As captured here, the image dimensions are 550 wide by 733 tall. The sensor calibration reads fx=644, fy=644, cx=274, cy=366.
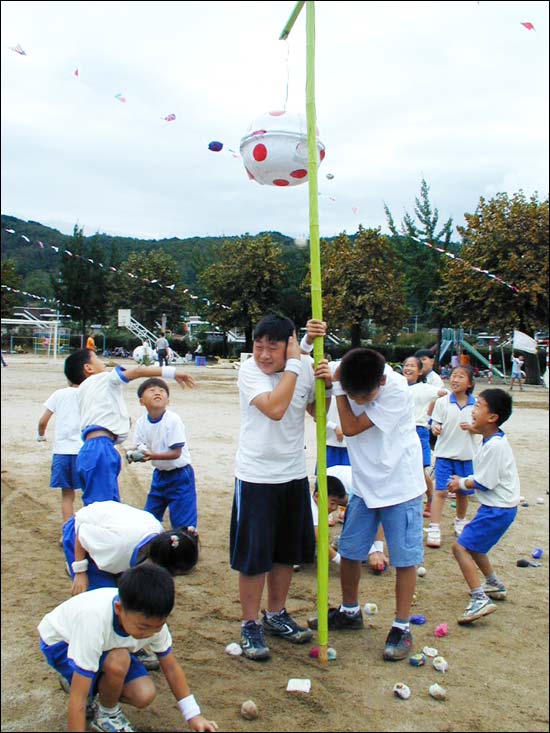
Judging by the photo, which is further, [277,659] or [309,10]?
[309,10]

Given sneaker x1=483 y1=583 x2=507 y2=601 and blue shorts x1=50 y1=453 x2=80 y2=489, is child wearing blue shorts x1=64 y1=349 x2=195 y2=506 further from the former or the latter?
sneaker x1=483 y1=583 x2=507 y2=601

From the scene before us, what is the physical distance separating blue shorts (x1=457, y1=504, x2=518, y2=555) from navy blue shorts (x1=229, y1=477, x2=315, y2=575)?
44.6 inches

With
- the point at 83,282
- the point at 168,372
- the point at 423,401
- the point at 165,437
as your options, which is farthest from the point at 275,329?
the point at 83,282

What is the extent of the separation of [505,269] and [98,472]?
21.9 metres

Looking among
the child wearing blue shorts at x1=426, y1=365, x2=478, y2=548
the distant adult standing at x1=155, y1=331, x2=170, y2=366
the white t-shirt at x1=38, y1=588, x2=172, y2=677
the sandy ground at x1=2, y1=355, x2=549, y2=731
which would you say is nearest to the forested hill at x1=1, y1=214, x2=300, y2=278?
the distant adult standing at x1=155, y1=331, x2=170, y2=366

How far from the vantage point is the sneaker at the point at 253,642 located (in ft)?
11.5

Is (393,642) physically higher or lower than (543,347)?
lower

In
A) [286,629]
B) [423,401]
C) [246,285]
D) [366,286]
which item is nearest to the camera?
[286,629]

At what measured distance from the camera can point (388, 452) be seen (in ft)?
11.8

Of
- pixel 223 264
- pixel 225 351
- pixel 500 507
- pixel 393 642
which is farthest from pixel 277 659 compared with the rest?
pixel 225 351

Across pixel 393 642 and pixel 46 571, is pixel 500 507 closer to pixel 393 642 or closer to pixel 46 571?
pixel 393 642

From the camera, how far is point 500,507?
4145 mm

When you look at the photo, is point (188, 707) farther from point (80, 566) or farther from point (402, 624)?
point (402, 624)

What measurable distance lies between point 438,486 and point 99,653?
12.9 feet
